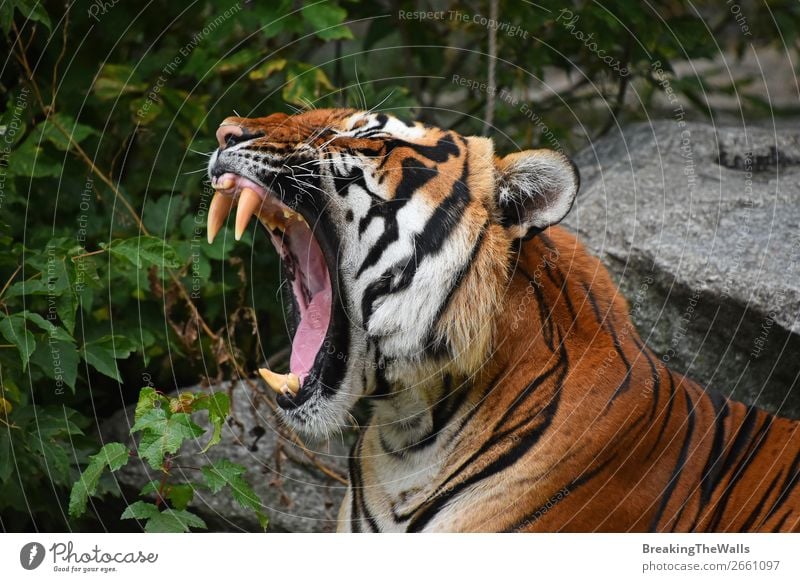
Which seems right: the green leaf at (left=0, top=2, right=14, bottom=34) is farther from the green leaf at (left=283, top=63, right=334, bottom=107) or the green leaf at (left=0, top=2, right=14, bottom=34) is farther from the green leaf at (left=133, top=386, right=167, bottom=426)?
the green leaf at (left=133, top=386, right=167, bottom=426)

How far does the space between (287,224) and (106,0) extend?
1.15m

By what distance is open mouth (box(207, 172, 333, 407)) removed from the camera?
1.74 metres

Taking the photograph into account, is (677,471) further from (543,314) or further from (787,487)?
(543,314)

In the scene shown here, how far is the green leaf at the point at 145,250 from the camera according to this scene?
1.93 m

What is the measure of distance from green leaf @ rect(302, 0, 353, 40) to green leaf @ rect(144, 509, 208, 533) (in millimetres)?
1166

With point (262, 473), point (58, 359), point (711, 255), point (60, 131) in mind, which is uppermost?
point (60, 131)

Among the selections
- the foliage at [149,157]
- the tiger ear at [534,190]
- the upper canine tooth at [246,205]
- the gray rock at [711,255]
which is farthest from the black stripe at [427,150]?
the gray rock at [711,255]

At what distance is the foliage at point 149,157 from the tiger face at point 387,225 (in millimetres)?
275

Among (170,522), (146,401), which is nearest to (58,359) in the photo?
(146,401)

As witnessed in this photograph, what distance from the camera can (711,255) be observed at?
2332 mm

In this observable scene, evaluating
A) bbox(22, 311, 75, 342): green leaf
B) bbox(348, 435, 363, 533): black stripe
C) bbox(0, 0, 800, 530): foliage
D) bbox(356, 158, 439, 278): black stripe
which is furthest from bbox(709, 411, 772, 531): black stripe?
bbox(22, 311, 75, 342): green leaf
